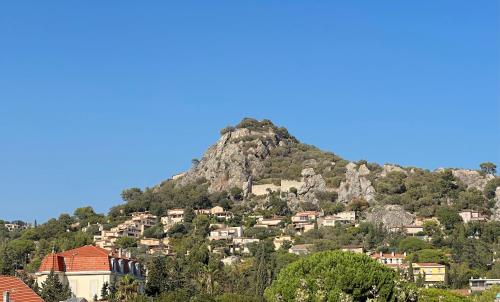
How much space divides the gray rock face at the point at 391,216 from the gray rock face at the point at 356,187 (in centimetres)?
1070

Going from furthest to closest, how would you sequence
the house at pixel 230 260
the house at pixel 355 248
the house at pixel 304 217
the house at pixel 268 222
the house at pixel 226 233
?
the house at pixel 268 222 → the house at pixel 304 217 → the house at pixel 226 233 → the house at pixel 355 248 → the house at pixel 230 260

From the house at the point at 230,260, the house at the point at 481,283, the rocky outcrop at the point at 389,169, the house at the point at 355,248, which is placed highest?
the rocky outcrop at the point at 389,169

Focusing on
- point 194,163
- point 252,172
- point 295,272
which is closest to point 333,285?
point 295,272

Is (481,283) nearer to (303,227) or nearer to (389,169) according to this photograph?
(303,227)

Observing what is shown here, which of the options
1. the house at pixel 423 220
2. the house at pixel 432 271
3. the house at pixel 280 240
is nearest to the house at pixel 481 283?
the house at pixel 432 271

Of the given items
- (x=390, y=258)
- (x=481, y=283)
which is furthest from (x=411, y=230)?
(x=481, y=283)

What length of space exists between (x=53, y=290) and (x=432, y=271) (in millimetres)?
57048

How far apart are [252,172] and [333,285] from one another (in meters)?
122

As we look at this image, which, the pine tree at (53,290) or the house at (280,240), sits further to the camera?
the house at (280,240)

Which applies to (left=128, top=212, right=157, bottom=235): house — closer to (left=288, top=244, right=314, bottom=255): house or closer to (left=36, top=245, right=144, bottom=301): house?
(left=288, top=244, right=314, bottom=255): house

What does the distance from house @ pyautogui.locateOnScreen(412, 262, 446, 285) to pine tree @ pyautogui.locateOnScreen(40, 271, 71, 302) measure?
49501 mm

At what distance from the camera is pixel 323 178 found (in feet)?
579

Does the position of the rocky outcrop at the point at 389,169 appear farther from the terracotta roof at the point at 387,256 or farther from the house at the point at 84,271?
the house at the point at 84,271

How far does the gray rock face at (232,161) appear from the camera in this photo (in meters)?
178
